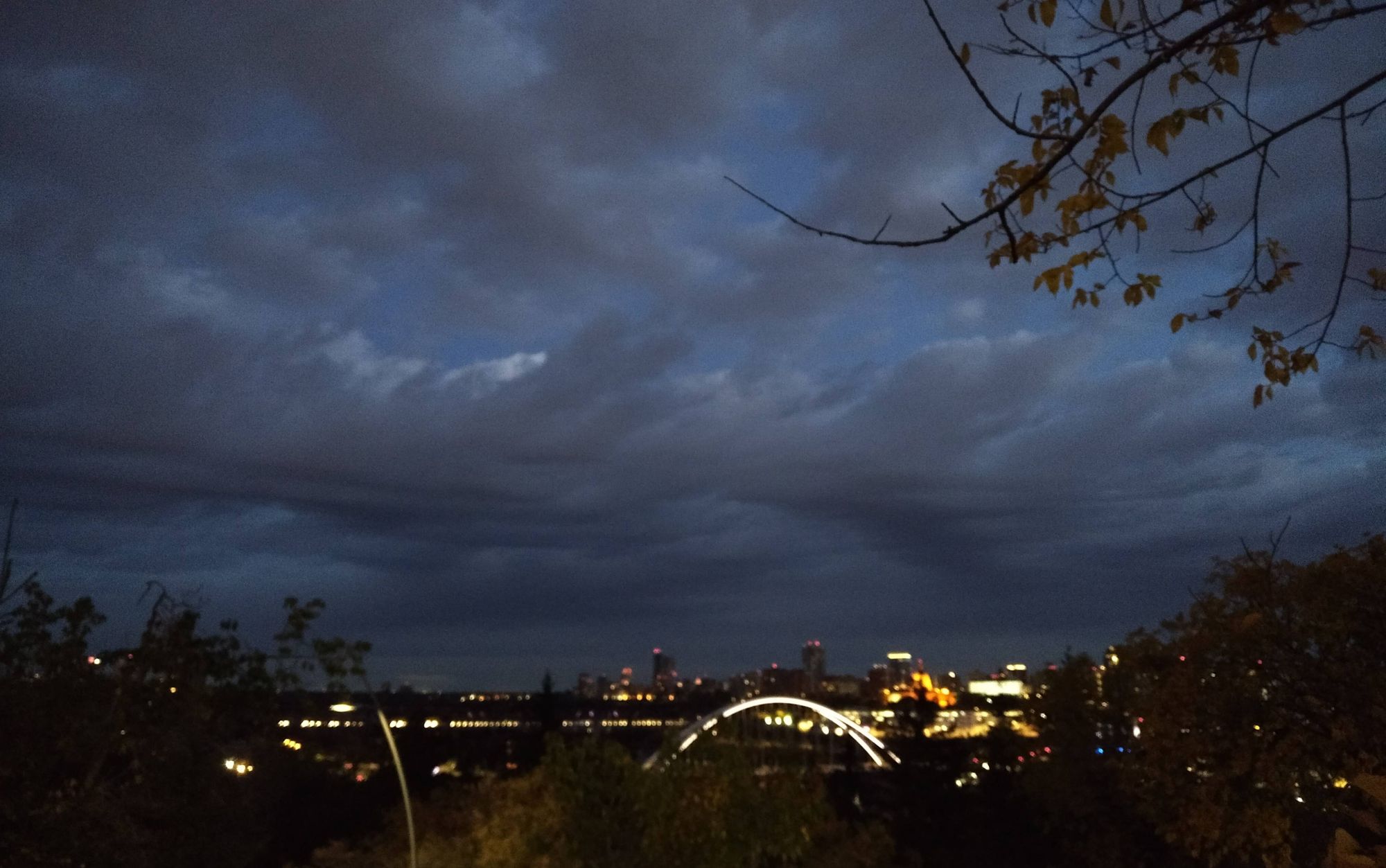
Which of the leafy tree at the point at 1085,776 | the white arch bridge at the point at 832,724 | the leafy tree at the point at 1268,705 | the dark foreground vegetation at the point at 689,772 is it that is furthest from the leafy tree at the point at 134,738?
the leafy tree at the point at 1085,776

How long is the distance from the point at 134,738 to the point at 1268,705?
1188 cm

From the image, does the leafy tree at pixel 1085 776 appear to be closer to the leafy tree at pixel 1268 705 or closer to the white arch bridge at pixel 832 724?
the white arch bridge at pixel 832 724

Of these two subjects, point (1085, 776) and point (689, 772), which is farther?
point (1085, 776)

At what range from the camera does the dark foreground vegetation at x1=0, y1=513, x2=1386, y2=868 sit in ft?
34.1

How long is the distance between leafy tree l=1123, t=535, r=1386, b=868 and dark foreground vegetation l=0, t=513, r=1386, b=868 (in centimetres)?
2

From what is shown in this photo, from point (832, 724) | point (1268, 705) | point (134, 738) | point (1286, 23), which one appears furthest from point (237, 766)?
point (832, 724)

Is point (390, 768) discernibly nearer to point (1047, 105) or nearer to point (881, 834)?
point (881, 834)

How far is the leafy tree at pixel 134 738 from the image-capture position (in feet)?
34.1

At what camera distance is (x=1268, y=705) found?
37.3 ft

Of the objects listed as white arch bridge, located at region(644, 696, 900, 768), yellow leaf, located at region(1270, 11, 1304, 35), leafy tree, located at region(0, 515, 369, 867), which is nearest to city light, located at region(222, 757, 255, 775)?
leafy tree, located at region(0, 515, 369, 867)

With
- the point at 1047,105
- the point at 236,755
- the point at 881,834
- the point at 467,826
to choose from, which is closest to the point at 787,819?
the point at 881,834

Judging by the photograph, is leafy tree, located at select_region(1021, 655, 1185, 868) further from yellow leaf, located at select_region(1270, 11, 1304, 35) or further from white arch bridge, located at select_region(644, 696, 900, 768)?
yellow leaf, located at select_region(1270, 11, 1304, 35)

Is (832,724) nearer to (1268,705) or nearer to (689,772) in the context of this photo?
(689,772)

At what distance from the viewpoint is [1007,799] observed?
101ft
